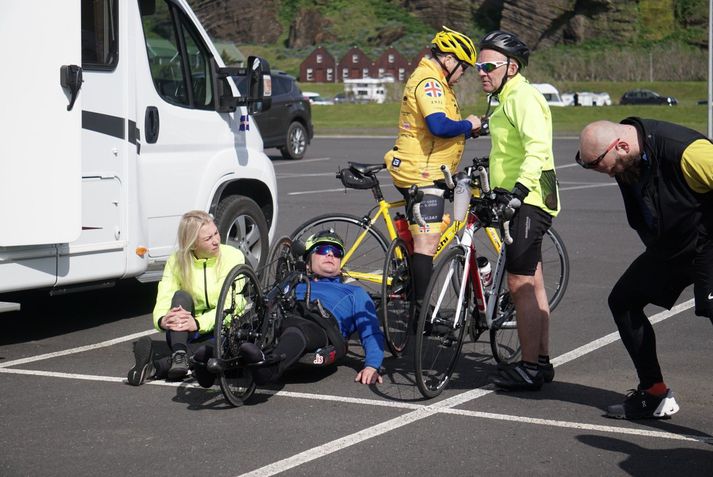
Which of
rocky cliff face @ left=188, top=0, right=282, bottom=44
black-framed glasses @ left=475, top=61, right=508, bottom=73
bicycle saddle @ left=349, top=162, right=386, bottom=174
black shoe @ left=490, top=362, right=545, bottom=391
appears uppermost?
rocky cliff face @ left=188, top=0, right=282, bottom=44

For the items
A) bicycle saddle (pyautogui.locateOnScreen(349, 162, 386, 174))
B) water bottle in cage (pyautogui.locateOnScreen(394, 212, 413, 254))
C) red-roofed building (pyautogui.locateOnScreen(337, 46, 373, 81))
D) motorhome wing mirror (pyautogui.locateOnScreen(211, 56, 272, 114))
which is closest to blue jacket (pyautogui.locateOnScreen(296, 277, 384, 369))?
water bottle in cage (pyautogui.locateOnScreen(394, 212, 413, 254))

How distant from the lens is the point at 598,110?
1841 inches

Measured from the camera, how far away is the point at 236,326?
6582 millimetres

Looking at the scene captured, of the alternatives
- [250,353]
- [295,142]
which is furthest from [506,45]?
[295,142]

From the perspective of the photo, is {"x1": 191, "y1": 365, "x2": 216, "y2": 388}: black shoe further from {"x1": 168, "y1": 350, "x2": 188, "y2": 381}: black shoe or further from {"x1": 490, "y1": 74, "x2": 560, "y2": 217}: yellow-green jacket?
{"x1": 490, "y1": 74, "x2": 560, "y2": 217}: yellow-green jacket

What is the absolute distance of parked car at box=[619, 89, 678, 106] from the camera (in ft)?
223

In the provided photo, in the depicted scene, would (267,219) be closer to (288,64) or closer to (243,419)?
(243,419)

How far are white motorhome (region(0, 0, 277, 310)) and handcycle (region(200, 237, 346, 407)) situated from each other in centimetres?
149

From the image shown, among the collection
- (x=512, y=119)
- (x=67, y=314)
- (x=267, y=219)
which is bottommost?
(x=67, y=314)

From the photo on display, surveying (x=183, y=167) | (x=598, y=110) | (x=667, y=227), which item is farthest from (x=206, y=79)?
(x=598, y=110)

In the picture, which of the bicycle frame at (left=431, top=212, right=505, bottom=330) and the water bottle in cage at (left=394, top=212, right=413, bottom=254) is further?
the water bottle in cage at (left=394, top=212, right=413, bottom=254)

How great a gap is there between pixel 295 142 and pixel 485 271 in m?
19.3

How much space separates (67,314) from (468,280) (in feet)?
12.1

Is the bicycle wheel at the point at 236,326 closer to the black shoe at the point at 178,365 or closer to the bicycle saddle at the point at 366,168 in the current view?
the black shoe at the point at 178,365
